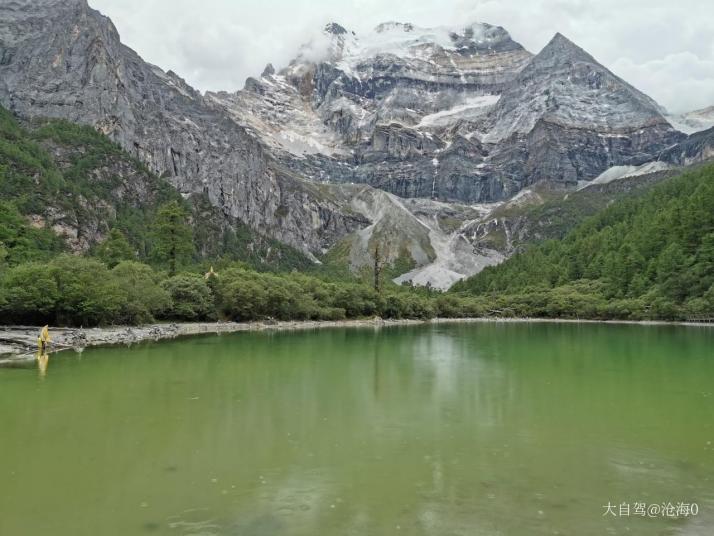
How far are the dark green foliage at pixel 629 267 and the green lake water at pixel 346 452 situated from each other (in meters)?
73.8

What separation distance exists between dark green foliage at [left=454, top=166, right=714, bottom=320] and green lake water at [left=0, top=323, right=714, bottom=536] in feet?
242

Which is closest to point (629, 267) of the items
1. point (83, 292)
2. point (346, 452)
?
point (83, 292)

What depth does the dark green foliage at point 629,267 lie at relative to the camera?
93.8 m

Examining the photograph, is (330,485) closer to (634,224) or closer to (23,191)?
(23,191)

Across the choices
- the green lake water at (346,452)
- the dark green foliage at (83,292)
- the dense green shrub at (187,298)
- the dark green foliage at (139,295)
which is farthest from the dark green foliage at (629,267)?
the dark green foliage at (83,292)

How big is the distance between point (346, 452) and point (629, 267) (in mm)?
114995

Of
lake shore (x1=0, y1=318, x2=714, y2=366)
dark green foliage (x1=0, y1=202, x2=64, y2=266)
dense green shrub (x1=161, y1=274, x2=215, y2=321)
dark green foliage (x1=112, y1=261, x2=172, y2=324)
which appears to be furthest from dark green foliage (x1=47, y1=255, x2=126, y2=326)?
dense green shrub (x1=161, y1=274, x2=215, y2=321)

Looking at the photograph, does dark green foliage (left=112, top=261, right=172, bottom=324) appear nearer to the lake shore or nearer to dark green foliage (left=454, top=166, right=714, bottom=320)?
the lake shore

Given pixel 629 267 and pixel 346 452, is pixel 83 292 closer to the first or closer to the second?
pixel 346 452

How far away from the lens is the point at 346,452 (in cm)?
1451

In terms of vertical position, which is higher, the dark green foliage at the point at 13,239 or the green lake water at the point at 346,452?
the dark green foliage at the point at 13,239

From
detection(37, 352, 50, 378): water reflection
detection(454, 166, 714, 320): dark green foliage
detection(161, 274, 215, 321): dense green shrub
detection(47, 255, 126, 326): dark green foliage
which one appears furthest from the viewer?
detection(454, 166, 714, 320): dark green foliage

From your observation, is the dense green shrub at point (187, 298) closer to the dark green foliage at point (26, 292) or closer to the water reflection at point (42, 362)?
the dark green foliage at point (26, 292)

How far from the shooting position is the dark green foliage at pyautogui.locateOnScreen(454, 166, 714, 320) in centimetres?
9375
